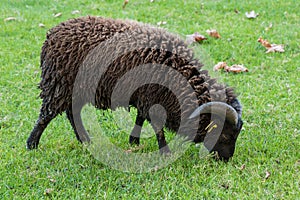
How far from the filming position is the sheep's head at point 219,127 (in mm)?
4961

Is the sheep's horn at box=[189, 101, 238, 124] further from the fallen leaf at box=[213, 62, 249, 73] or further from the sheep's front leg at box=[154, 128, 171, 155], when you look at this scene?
the fallen leaf at box=[213, 62, 249, 73]

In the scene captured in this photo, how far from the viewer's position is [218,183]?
4.86 metres

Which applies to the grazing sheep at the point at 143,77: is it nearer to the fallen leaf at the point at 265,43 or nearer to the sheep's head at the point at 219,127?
the sheep's head at the point at 219,127

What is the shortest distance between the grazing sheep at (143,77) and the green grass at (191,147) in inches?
15.7

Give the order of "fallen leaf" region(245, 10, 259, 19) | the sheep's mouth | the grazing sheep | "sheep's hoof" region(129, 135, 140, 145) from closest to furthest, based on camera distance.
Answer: the grazing sheep → the sheep's mouth → "sheep's hoof" region(129, 135, 140, 145) → "fallen leaf" region(245, 10, 259, 19)

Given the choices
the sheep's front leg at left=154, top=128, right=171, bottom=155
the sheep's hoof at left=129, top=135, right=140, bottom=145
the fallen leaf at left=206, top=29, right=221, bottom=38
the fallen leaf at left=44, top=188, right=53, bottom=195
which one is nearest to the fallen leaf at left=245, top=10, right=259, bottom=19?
the fallen leaf at left=206, top=29, right=221, bottom=38

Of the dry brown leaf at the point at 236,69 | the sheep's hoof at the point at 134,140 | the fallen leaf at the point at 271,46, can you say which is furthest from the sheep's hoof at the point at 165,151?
the fallen leaf at the point at 271,46

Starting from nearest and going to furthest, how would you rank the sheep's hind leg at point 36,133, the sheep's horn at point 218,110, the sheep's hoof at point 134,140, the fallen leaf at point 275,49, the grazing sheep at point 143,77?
the sheep's horn at point 218,110 → the grazing sheep at point 143,77 → the sheep's hind leg at point 36,133 → the sheep's hoof at point 134,140 → the fallen leaf at point 275,49

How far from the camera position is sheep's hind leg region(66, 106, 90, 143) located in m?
5.74

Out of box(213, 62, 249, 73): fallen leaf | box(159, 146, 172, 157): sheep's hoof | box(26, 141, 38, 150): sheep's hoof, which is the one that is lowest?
box(26, 141, 38, 150): sheep's hoof

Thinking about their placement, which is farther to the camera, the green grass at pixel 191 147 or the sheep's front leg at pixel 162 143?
the sheep's front leg at pixel 162 143

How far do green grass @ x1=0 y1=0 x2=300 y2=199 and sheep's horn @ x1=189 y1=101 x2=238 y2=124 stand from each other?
1.79 ft

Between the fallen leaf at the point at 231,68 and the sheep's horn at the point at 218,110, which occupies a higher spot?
the sheep's horn at the point at 218,110

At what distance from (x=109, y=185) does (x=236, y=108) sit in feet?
5.02
